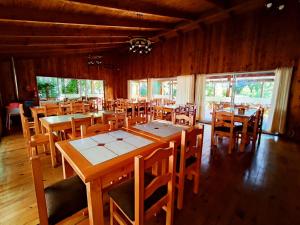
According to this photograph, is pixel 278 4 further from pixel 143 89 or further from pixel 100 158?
pixel 143 89

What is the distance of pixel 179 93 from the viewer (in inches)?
243

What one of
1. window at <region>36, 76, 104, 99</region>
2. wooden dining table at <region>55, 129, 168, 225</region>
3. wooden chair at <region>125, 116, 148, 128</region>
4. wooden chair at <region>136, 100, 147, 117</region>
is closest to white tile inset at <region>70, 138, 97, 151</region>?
wooden dining table at <region>55, 129, 168, 225</region>

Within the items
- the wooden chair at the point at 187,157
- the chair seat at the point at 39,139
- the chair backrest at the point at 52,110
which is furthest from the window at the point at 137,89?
the wooden chair at the point at 187,157

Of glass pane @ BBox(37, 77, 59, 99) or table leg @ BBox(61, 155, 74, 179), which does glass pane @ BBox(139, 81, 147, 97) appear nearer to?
glass pane @ BBox(37, 77, 59, 99)

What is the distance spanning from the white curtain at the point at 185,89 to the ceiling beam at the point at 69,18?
230 centimetres

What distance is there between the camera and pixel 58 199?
1104mm

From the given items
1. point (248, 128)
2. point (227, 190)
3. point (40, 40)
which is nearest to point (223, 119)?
point (248, 128)

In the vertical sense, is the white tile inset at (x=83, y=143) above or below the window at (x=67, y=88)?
below

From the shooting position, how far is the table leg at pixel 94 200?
39.4 inches

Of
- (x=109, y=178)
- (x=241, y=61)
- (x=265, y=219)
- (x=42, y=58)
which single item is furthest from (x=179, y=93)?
(x=42, y=58)

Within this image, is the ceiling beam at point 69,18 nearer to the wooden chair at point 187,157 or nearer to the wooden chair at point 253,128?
the wooden chair at point 187,157

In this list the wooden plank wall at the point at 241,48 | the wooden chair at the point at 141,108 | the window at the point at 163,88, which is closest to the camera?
the wooden plank wall at the point at 241,48

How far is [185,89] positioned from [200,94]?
0.65 m

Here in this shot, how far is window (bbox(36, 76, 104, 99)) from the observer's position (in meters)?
6.30
